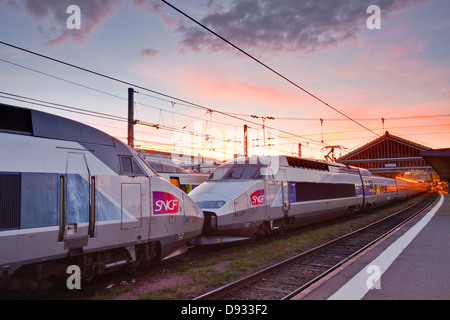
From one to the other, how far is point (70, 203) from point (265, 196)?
7.67 metres

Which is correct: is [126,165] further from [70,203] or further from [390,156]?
[390,156]

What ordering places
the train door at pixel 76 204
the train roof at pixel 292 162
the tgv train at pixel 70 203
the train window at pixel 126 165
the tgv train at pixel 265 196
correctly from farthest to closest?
the train roof at pixel 292 162, the tgv train at pixel 265 196, the train window at pixel 126 165, the train door at pixel 76 204, the tgv train at pixel 70 203

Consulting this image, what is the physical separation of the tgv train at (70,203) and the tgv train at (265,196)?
9.59ft

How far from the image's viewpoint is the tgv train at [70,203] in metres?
5.46

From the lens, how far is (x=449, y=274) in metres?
7.75

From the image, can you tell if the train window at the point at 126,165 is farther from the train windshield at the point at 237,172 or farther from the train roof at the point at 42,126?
the train windshield at the point at 237,172

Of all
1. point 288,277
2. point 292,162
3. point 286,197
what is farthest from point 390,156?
point 288,277

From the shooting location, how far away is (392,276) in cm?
764

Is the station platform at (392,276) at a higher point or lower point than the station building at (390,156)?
lower

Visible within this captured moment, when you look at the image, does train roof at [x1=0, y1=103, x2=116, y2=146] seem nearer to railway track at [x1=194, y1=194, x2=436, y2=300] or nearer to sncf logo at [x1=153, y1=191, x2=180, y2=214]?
sncf logo at [x1=153, y1=191, x2=180, y2=214]

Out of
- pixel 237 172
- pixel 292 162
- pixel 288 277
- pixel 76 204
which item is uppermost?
pixel 292 162

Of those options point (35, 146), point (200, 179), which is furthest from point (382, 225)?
point (35, 146)

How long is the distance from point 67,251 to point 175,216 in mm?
2770

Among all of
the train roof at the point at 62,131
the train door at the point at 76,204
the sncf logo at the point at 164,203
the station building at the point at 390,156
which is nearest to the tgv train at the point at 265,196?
the sncf logo at the point at 164,203
